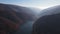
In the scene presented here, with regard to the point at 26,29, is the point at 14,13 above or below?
above

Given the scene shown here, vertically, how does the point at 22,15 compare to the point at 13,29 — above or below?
above

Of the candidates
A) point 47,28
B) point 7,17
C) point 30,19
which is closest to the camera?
point 47,28

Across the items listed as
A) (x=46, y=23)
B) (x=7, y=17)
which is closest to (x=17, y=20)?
(x=7, y=17)

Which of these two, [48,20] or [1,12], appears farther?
[1,12]

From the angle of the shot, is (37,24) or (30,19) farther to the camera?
(30,19)

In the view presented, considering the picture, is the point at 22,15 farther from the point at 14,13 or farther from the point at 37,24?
the point at 37,24

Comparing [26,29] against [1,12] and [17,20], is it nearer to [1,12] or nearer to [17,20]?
[17,20]

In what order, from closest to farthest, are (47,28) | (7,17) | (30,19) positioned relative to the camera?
(47,28) < (7,17) < (30,19)

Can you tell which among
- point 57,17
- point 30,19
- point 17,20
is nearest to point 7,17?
point 17,20
